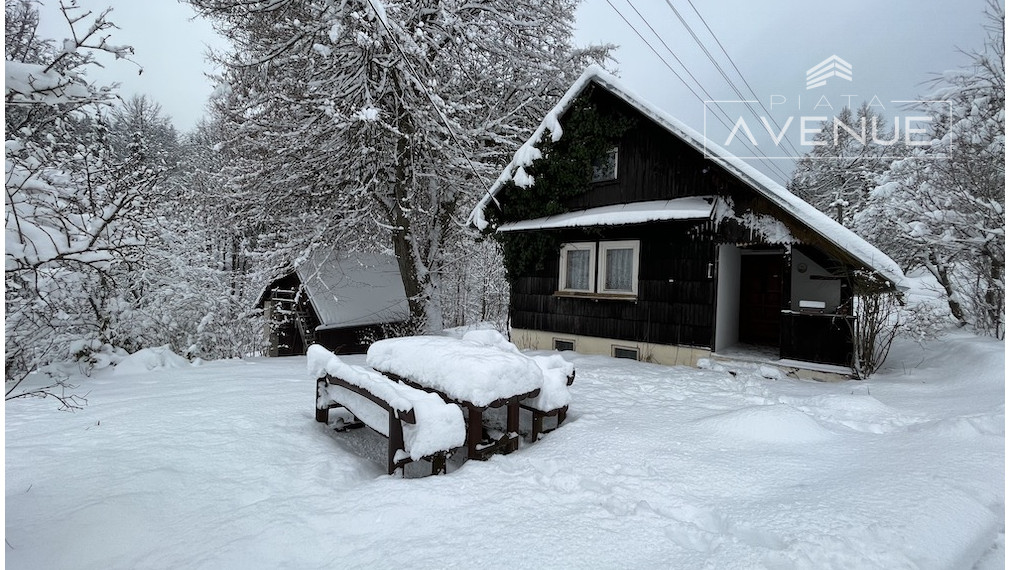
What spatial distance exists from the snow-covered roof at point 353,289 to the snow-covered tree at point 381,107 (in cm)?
133

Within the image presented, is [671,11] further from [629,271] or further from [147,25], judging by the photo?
[147,25]

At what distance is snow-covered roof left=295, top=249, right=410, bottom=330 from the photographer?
13070 millimetres

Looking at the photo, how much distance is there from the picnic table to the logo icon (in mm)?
11205

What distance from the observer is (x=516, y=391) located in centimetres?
430

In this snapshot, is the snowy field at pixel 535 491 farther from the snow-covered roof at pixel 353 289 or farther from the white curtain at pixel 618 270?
the snow-covered roof at pixel 353 289

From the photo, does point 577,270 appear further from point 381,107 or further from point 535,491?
point 535,491

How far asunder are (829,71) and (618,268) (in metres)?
7.31

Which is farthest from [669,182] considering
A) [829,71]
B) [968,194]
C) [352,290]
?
[352,290]

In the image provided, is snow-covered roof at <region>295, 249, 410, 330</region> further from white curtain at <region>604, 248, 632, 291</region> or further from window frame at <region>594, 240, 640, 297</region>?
white curtain at <region>604, 248, 632, 291</region>

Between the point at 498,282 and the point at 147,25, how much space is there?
1832cm

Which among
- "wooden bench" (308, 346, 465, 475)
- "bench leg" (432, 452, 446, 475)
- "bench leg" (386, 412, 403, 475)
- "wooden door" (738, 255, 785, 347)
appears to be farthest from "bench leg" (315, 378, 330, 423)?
"wooden door" (738, 255, 785, 347)

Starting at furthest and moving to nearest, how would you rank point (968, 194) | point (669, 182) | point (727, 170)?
point (669, 182) → point (968, 194) → point (727, 170)

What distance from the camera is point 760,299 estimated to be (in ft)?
35.1

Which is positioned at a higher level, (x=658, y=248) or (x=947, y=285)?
(x=658, y=248)
